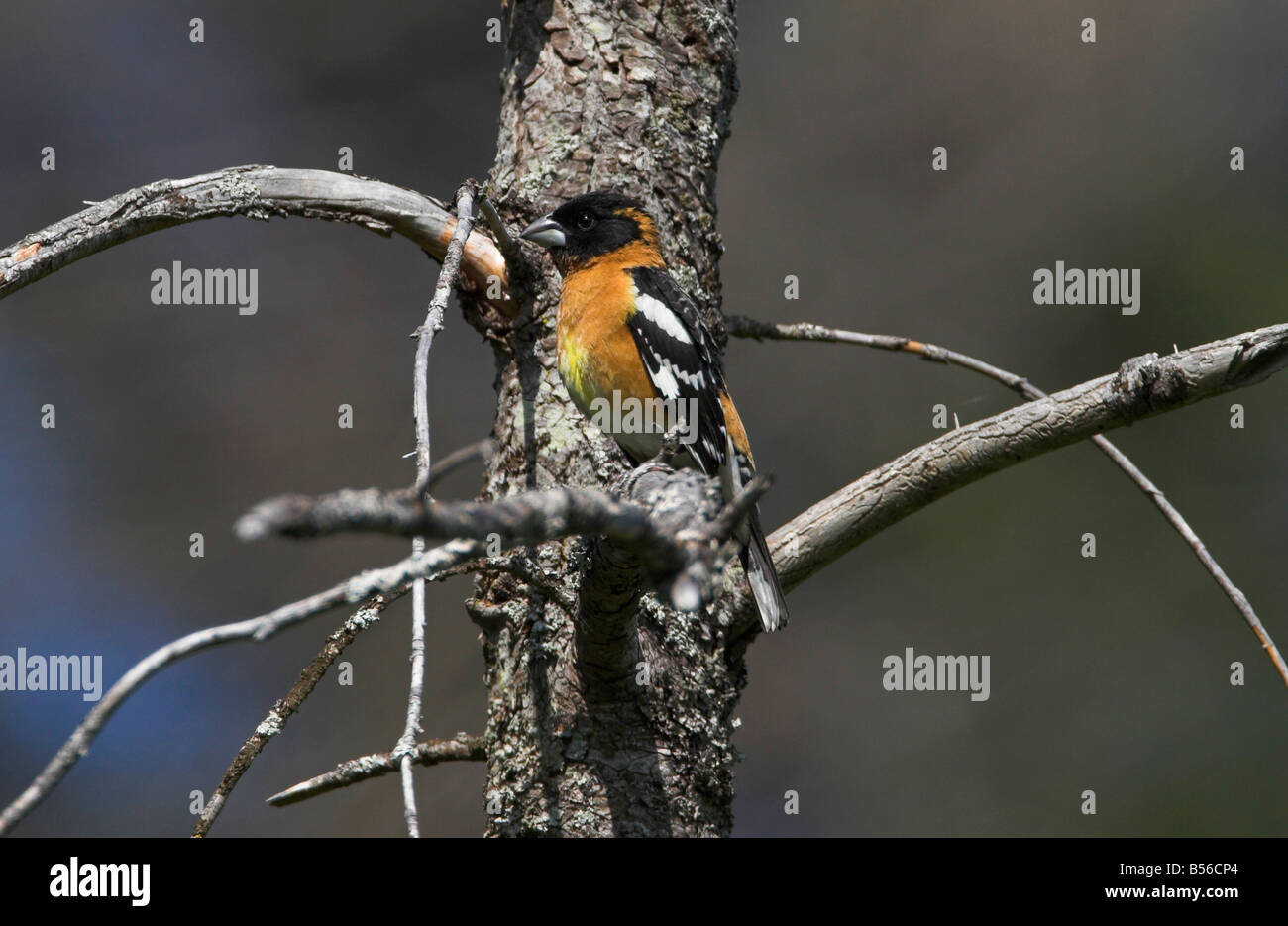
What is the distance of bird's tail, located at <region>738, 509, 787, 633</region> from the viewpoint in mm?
3355

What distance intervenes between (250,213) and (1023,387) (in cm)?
236

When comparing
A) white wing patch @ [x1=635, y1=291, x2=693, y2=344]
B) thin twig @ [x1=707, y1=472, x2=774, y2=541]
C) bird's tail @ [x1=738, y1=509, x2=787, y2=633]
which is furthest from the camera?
white wing patch @ [x1=635, y1=291, x2=693, y2=344]

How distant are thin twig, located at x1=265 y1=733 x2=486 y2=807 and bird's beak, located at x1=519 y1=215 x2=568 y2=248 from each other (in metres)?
1.58

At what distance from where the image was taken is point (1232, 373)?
3049 millimetres

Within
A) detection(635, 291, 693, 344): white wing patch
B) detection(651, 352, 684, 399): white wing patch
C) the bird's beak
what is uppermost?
the bird's beak

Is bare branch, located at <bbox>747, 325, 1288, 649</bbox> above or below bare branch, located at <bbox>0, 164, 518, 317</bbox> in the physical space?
below

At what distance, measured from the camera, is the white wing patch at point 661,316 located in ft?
12.9

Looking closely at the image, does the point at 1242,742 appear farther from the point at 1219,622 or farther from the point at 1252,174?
the point at 1252,174

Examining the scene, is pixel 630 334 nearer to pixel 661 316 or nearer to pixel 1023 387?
pixel 661 316

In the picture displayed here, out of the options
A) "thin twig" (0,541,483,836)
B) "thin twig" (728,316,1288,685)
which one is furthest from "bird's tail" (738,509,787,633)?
"thin twig" (0,541,483,836)

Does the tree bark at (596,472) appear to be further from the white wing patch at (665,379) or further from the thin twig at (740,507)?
the thin twig at (740,507)

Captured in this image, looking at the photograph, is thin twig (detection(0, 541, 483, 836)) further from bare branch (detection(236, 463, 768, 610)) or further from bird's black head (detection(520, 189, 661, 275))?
bird's black head (detection(520, 189, 661, 275))

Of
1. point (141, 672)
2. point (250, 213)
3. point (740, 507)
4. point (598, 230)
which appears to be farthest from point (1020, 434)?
point (141, 672)

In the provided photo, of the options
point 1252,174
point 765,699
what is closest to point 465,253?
point 765,699
